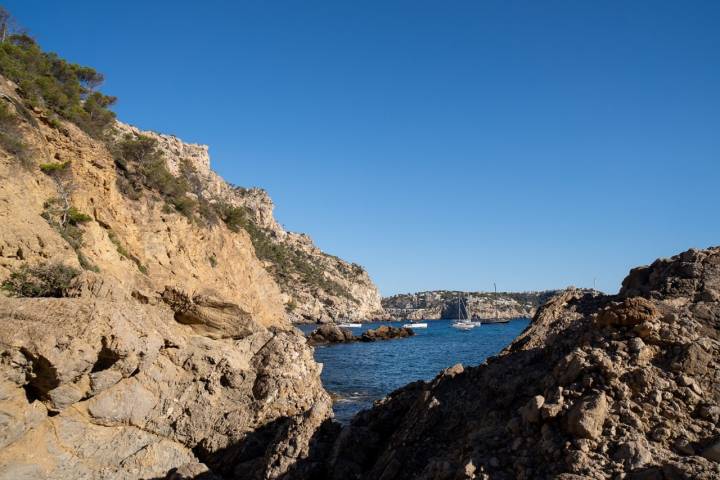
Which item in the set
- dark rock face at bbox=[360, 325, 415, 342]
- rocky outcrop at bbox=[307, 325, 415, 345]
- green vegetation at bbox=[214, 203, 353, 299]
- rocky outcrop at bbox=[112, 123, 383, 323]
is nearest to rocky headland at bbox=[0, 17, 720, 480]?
rocky outcrop at bbox=[307, 325, 415, 345]

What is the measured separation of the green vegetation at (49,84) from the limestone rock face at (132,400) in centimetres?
1647

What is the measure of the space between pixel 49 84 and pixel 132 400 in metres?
20.1

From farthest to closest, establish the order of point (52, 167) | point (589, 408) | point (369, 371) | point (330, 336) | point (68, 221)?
point (330, 336) → point (369, 371) → point (52, 167) → point (68, 221) → point (589, 408)

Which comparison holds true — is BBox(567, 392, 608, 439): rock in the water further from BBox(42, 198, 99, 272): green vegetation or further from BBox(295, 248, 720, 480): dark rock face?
BBox(42, 198, 99, 272): green vegetation

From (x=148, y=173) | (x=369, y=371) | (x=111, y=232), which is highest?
(x=148, y=173)

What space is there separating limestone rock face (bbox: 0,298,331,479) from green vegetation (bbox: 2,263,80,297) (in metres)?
2.59

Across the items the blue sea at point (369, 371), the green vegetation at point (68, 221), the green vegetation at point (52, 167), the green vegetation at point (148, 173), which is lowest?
the blue sea at point (369, 371)

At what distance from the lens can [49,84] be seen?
22.2 meters

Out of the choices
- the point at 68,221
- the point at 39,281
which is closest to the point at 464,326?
the point at 68,221

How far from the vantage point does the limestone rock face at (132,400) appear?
7.21 metres

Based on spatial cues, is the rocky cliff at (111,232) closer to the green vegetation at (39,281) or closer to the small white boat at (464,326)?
the green vegetation at (39,281)

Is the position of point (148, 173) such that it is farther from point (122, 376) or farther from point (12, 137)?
point (122, 376)

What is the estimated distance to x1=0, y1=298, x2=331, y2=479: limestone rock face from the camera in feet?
23.7

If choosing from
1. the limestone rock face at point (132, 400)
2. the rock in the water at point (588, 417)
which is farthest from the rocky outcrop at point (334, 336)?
the rock in the water at point (588, 417)
